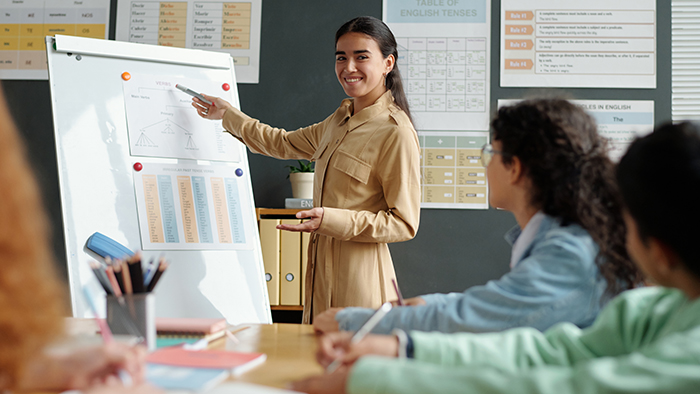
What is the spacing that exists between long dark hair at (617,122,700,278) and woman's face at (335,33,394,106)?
123cm

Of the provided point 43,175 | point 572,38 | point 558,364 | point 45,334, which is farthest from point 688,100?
point 43,175

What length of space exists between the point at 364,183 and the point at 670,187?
1176 mm

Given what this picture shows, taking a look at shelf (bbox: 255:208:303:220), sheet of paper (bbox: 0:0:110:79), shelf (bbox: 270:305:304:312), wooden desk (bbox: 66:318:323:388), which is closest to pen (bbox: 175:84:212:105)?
shelf (bbox: 255:208:303:220)

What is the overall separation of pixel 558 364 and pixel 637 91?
251 cm

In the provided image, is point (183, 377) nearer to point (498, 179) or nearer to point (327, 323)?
point (327, 323)

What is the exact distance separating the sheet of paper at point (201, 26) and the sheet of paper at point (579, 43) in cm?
135

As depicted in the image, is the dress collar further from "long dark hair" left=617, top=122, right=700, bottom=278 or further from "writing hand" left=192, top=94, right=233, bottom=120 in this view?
"long dark hair" left=617, top=122, right=700, bottom=278

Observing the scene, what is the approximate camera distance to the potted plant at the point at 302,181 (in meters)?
2.59

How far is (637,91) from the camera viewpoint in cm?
276

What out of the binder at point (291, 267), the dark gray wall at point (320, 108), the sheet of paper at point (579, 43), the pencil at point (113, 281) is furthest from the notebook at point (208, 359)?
the sheet of paper at point (579, 43)

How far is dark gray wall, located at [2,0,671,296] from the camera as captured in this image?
276 cm

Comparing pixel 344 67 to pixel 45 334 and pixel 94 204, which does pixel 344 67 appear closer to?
pixel 94 204

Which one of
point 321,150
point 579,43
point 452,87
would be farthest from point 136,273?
point 579,43

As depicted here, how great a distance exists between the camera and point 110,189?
1.67 metres
